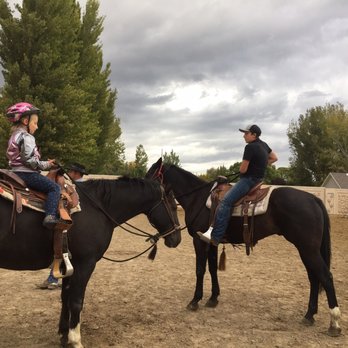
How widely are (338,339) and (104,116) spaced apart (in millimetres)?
33930

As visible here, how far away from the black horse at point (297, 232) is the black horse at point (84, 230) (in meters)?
1.36

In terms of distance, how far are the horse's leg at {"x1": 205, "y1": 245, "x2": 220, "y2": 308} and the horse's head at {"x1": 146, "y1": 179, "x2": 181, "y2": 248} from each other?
4.89 feet

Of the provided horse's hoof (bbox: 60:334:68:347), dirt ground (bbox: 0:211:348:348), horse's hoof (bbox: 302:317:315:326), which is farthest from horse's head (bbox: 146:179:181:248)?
horse's hoof (bbox: 302:317:315:326)

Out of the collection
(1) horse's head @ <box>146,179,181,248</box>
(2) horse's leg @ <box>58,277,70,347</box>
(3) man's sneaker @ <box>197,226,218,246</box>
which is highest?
(1) horse's head @ <box>146,179,181,248</box>

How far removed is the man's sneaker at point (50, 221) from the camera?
14.2 ft

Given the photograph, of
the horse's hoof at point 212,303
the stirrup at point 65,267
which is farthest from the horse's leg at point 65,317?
the horse's hoof at point 212,303

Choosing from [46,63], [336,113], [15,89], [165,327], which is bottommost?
[165,327]

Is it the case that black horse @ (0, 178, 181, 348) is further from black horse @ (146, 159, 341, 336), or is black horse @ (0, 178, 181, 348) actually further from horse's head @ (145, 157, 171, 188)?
horse's head @ (145, 157, 171, 188)

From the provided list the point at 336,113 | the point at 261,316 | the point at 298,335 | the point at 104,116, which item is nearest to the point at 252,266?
the point at 261,316

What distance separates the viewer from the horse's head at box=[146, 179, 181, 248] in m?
5.52

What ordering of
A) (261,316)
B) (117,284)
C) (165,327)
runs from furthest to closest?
(117,284)
(261,316)
(165,327)

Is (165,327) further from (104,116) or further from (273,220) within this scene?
(104,116)

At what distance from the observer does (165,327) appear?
559cm

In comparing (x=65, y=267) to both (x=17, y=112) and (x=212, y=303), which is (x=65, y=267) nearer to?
(x=17, y=112)
